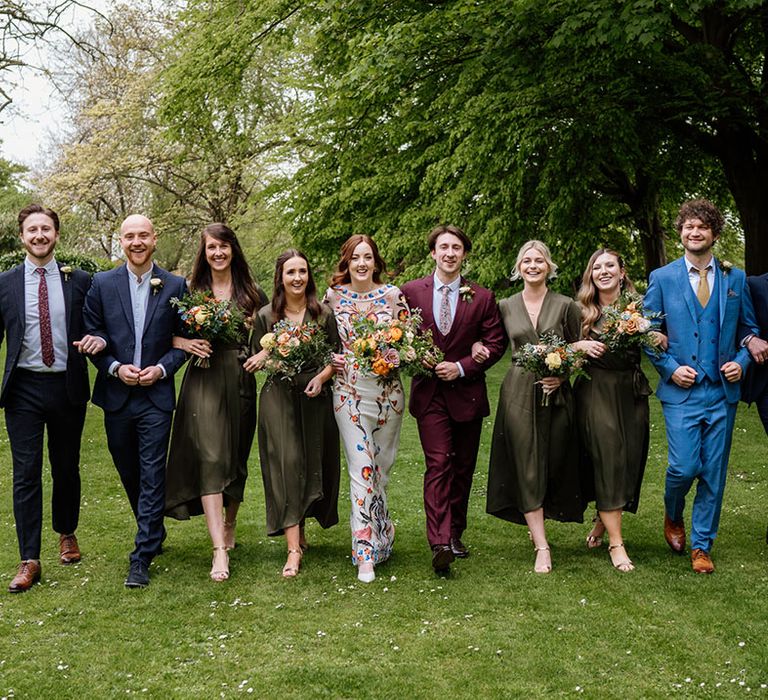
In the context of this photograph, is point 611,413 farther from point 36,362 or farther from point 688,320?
point 36,362

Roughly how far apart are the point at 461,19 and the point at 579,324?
30.6 feet

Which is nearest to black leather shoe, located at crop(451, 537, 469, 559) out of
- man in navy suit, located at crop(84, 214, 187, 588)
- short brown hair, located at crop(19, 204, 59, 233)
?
man in navy suit, located at crop(84, 214, 187, 588)

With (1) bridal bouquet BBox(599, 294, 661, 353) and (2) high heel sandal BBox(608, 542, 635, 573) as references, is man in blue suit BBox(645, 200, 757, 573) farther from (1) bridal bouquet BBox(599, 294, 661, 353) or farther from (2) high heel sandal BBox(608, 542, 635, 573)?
(2) high heel sandal BBox(608, 542, 635, 573)

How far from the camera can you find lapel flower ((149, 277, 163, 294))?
6.63 metres

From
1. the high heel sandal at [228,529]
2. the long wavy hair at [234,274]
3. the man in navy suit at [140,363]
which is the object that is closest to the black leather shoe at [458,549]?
the high heel sandal at [228,529]

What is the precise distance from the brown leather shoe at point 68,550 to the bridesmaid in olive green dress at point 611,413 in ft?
13.4

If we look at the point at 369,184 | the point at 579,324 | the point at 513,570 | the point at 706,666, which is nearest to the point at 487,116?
the point at 369,184

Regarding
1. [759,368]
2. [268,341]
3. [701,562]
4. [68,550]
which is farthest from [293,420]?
[759,368]

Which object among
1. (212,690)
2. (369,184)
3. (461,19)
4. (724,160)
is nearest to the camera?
(212,690)

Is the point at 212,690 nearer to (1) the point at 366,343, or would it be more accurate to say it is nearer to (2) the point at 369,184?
(1) the point at 366,343

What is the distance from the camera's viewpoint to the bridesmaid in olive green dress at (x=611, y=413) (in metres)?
6.65

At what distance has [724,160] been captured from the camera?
16641 millimetres

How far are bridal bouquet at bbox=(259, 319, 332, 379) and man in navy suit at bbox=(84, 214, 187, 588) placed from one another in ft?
2.53

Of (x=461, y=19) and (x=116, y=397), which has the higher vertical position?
(x=461, y=19)
